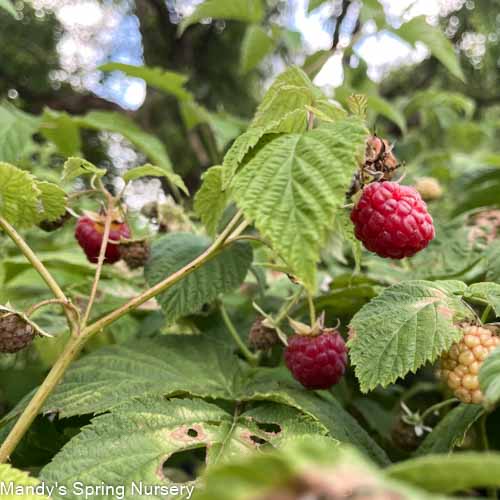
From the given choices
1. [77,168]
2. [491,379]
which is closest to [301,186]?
[491,379]

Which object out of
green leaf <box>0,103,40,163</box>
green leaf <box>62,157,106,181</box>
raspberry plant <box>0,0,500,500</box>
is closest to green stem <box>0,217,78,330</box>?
raspberry plant <box>0,0,500,500</box>

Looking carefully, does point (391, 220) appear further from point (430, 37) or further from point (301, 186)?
point (430, 37)

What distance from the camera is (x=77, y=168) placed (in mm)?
829

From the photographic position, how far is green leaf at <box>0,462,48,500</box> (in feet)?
1.62

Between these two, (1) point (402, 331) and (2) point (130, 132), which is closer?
(1) point (402, 331)

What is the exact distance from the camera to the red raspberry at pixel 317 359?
2.72ft

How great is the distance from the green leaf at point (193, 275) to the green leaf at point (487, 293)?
349mm

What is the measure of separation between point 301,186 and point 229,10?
1569 mm

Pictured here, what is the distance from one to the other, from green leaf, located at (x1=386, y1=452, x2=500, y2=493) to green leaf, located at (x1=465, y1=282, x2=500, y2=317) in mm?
430

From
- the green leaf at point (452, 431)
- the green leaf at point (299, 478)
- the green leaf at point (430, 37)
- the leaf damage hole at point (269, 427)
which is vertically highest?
the green leaf at point (299, 478)

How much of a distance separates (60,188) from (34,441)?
1.13 feet

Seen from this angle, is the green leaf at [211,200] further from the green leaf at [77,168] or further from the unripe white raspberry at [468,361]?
the unripe white raspberry at [468,361]

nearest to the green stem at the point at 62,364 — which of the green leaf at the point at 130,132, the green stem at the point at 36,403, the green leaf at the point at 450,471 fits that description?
the green stem at the point at 36,403

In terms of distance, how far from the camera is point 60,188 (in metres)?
0.84
